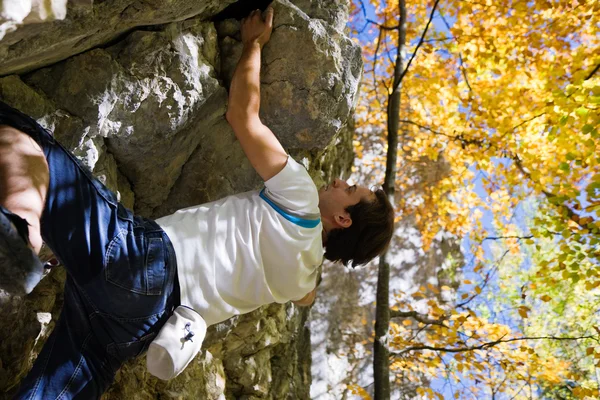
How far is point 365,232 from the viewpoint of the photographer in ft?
10.4

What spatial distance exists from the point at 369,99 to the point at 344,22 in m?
10.8

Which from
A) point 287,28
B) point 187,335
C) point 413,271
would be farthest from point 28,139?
point 413,271

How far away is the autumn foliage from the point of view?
21.3ft

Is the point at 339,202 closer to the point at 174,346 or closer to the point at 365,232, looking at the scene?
the point at 365,232

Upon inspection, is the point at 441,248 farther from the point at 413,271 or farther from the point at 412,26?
the point at 412,26

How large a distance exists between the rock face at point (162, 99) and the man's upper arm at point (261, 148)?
1.86 feet

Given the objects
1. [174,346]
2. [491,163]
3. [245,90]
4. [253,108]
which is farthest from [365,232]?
[491,163]

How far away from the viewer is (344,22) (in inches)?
154

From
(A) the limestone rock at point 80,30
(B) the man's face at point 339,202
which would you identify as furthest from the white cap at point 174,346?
(A) the limestone rock at point 80,30

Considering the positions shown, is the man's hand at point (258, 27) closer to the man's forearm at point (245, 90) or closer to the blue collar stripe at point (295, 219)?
the man's forearm at point (245, 90)

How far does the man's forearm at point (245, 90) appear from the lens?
2951mm

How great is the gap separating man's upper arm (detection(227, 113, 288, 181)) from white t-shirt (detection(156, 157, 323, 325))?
1.9 inches

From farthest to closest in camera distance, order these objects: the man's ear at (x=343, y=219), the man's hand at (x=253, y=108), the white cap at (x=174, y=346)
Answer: the man's ear at (x=343, y=219), the man's hand at (x=253, y=108), the white cap at (x=174, y=346)

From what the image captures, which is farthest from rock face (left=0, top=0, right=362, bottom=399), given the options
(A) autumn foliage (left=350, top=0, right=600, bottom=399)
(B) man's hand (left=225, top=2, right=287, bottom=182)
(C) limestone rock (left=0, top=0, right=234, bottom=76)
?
(A) autumn foliage (left=350, top=0, right=600, bottom=399)
